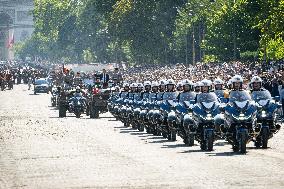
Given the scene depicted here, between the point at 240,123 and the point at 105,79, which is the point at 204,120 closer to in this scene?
the point at 240,123

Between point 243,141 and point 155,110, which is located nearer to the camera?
point 243,141

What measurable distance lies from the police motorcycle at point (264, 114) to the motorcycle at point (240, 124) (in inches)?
26.0

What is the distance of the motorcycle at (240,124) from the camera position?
1087 inches

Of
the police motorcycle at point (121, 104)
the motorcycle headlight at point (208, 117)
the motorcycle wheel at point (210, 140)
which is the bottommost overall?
the motorcycle wheel at point (210, 140)

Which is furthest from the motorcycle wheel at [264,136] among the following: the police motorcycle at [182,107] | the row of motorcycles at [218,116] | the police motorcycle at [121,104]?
the police motorcycle at [121,104]

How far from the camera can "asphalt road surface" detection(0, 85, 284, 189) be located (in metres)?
20.7

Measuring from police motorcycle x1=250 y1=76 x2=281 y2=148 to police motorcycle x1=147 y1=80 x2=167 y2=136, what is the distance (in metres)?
5.73

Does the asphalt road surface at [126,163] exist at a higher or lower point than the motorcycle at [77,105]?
lower

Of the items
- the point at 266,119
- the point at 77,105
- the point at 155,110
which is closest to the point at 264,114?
the point at 266,119

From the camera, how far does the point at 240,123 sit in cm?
2795

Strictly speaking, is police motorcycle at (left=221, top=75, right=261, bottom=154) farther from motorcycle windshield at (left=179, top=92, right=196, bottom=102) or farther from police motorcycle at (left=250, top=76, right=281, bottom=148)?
motorcycle windshield at (left=179, top=92, right=196, bottom=102)

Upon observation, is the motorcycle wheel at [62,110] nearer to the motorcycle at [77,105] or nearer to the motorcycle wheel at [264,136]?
the motorcycle at [77,105]

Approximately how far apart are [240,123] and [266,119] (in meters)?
1.68

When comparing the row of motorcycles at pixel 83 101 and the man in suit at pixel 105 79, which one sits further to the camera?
the man in suit at pixel 105 79
